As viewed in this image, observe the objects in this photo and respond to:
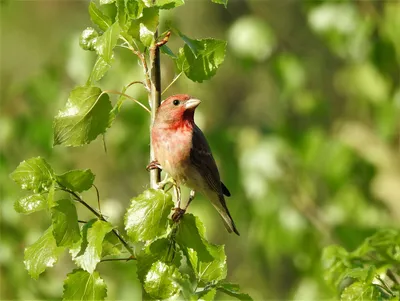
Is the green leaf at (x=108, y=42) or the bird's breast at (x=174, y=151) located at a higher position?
the green leaf at (x=108, y=42)

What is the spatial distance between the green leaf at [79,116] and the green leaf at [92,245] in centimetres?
24

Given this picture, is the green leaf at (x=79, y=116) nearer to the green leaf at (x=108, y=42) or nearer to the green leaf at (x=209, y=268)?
the green leaf at (x=108, y=42)

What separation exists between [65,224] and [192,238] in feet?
1.10

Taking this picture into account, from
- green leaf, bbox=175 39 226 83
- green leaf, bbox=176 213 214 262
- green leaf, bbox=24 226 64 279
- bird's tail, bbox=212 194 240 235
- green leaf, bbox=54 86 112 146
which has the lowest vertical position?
bird's tail, bbox=212 194 240 235

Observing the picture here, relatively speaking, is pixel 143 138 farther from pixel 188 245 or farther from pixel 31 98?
pixel 188 245

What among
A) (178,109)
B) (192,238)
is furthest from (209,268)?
(178,109)

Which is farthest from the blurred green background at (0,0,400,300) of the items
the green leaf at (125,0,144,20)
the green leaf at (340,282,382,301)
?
the green leaf at (125,0,144,20)

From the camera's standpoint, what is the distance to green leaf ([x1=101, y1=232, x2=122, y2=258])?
230cm

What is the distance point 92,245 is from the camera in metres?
2.21

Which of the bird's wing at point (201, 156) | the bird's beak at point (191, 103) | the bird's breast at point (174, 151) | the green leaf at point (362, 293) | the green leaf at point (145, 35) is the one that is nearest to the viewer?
the green leaf at point (145, 35)

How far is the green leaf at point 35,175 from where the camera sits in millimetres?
2236

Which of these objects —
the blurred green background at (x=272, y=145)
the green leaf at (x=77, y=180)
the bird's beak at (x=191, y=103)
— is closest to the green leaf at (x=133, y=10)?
the green leaf at (x=77, y=180)

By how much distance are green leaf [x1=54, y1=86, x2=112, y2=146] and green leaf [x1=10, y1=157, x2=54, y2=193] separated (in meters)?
0.10

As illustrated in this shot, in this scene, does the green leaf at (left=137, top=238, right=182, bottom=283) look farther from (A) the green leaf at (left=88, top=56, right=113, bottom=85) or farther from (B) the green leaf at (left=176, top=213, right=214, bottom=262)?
(A) the green leaf at (left=88, top=56, right=113, bottom=85)
